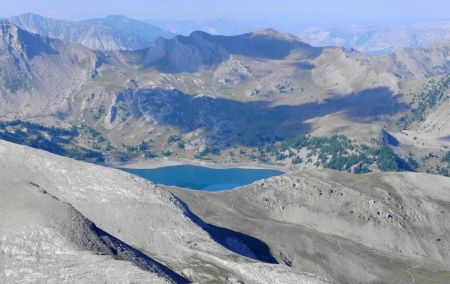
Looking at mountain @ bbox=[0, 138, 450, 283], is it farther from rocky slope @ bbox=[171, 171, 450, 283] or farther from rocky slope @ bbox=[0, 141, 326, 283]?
rocky slope @ bbox=[171, 171, 450, 283]

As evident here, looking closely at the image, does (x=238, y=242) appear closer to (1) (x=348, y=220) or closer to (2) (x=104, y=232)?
(2) (x=104, y=232)

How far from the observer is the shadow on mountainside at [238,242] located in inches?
5022

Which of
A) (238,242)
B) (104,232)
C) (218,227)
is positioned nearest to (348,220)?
(218,227)

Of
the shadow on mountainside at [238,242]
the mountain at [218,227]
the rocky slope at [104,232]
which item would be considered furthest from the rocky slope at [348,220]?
the rocky slope at [104,232]

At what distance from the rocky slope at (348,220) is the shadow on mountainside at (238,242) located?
2.94m

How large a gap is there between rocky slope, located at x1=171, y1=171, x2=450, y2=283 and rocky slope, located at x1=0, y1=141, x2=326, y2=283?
12.5 metres

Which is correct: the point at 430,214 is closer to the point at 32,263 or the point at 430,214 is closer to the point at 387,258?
the point at 387,258

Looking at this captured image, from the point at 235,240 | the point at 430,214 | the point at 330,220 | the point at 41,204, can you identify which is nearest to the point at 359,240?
the point at 330,220

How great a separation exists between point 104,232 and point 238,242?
4572 centimetres

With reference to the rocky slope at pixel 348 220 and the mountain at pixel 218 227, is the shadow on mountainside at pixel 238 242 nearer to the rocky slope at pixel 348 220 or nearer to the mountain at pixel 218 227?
the mountain at pixel 218 227

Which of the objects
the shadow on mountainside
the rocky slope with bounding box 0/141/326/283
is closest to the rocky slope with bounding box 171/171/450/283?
the shadow on mountainside

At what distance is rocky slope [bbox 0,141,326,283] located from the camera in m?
81.2

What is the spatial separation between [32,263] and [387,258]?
99.5m

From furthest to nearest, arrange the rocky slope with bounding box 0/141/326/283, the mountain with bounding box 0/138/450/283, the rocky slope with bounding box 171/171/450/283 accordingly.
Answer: the rocky slope with bounding box 171/171/450/283 < the mountain with bounding box 0/138/450/283 < the rocky slope with bounding box 0/141/326/283
